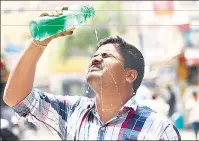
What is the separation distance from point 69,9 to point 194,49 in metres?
17.5

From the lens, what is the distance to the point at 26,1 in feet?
29.0

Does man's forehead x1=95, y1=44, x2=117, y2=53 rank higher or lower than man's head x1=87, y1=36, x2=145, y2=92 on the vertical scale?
higher

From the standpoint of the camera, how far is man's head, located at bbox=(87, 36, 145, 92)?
93.7 inches

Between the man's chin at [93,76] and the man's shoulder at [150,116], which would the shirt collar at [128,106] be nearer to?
the man's shoulder at [150,116]

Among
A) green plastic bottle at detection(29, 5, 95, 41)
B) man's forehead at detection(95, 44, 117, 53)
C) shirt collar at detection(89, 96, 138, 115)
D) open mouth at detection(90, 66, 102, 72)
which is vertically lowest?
shirt collar at detection(89, 96, 138, 115)

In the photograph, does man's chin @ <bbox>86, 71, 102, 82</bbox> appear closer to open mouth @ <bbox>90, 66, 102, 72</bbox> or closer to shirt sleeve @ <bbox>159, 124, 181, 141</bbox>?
open mouth @ <bbox>90, 66, 102, 72</bbox>

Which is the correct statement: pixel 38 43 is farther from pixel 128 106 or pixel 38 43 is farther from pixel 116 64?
pixel 128 106

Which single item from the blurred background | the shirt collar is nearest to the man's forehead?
the shirt collar

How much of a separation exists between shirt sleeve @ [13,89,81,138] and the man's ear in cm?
24

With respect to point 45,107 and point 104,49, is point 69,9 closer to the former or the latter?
point 104,49

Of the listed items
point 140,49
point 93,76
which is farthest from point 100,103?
point 140,49

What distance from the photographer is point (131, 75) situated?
2561 mm

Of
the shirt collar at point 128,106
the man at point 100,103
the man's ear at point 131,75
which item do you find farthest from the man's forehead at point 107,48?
the shirt collar at point 128,106

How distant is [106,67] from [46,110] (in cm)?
32
